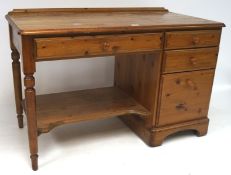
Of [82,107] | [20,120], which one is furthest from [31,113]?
[20,120]

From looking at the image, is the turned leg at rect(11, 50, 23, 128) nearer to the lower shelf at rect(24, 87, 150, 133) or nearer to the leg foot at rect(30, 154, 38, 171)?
the lower shelf at rect(24, 87, 150, 133)

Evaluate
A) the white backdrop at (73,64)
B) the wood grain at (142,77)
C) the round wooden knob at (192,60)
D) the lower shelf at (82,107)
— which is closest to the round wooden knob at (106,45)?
the wood grain at (142,77)

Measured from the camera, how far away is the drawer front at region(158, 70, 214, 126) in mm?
1811

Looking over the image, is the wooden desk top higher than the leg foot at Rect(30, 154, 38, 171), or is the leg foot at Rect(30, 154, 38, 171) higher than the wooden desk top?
the wooden desk top

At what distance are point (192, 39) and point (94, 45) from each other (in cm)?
58

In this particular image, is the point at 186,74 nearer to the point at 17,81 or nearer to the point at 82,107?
the point at 82,107

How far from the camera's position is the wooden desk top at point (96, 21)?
146cm

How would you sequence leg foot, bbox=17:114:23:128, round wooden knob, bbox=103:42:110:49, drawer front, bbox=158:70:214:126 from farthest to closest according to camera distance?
leg foot, bbox=17:114:23:128 < drawer front, bbox=158:70:214:126 < round wooden knob, bbox=103:42:110:49

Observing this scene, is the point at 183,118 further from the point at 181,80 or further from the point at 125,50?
the point at 125,50

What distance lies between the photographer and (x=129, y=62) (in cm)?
205

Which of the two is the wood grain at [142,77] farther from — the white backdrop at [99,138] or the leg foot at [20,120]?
the leg foot at [20,120]

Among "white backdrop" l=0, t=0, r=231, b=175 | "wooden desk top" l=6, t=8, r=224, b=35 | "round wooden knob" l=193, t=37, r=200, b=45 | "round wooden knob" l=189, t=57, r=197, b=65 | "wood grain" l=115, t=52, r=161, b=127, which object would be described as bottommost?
"white backdrop" l=0, t=0, r=231, b=175

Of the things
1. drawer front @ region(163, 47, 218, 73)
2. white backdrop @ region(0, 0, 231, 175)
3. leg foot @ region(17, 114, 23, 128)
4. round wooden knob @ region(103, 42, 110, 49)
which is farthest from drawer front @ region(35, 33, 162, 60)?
leg foot @ region(17, 114, 23, 128)

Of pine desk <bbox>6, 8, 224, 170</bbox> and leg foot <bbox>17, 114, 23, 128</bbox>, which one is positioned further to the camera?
leg foot <bbox>17, 114, 23, 128</bbox>
